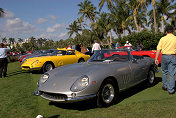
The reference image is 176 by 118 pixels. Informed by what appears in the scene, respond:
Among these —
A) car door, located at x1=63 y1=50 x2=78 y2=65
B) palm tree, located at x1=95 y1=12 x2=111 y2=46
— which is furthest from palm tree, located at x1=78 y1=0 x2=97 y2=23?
car door, located at x1=63 y1=50 x2=78 y2=65

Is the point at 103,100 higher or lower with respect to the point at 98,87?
lower

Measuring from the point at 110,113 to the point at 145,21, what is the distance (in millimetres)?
49710

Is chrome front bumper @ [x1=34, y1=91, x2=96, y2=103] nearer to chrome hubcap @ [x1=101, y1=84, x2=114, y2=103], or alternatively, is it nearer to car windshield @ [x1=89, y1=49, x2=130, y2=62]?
chrome hubcap @ [x1=101, y1=84, x2=114, y2=103]

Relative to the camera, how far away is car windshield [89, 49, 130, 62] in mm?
4609

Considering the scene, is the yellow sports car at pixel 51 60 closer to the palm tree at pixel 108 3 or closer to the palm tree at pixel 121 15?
the palm tree at pixel 108 3

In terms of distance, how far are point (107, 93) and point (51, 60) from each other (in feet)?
18.5

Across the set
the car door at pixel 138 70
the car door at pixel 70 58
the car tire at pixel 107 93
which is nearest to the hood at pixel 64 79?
the car tire at pixel 107 93

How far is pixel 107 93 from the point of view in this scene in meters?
3.61

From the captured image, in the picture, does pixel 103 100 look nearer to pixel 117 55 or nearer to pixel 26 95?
pixel 117 55

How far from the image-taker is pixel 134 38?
20.8 m

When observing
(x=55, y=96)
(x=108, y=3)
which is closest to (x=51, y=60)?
(x=55, y=96)

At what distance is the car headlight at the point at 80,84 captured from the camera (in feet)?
10.4

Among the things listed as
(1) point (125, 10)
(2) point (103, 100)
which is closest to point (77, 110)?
(2) point (103, 100)

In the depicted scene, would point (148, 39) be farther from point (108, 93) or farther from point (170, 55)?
point (108, 93)
